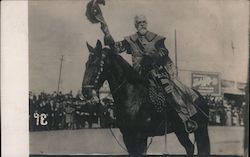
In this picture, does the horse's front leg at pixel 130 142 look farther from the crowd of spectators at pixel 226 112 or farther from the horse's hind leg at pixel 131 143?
the crowd of spectators at pixel 226 112

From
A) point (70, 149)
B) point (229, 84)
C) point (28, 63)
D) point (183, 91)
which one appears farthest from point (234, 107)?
point (28, 63)

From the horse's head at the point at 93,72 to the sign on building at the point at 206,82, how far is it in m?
0.30

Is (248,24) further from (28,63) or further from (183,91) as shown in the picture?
(28,63)

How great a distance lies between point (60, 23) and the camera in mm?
1113

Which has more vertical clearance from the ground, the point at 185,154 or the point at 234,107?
the point at 234,107

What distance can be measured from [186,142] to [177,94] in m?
0.16

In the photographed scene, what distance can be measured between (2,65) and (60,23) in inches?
8.6

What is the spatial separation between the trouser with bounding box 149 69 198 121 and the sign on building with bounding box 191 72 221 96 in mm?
26

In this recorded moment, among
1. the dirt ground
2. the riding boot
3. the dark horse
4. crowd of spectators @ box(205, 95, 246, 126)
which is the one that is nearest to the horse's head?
the dark horse

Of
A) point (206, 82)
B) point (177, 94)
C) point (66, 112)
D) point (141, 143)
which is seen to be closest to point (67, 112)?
point (66, 112)

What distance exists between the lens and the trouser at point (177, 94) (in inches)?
45.4

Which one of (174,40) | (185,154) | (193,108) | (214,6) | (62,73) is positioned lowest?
(185,154)

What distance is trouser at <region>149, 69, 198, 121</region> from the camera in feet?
3.78

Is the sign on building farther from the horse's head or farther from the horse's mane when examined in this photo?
the horse's head
